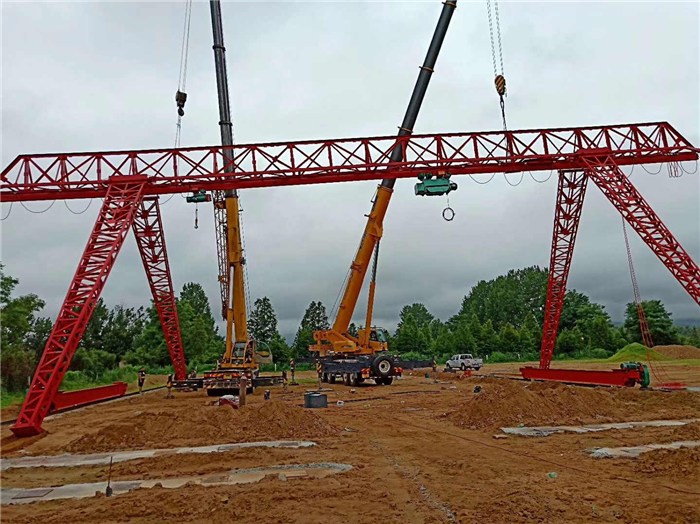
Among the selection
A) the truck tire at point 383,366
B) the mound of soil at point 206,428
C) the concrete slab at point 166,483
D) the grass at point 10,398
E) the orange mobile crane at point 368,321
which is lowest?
the concrete slab at point 166,483

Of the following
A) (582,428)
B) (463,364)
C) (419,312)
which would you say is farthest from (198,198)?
(419,312)

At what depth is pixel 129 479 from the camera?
1006cm

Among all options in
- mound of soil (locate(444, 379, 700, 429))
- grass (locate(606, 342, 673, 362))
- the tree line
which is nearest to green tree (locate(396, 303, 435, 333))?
the tree line

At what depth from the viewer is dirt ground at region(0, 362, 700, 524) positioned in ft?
25.7

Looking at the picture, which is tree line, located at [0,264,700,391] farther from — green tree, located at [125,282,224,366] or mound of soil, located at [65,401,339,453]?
mound of soil, located at [65,401,339,453]

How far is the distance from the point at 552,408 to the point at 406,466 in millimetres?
8244

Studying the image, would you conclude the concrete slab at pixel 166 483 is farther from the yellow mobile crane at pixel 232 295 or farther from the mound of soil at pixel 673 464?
the yellow mobile crane at pixel 232 295

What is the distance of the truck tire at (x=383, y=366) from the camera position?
30125mm

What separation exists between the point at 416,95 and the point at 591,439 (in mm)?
16469

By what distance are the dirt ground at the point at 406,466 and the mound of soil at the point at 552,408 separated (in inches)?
1.8

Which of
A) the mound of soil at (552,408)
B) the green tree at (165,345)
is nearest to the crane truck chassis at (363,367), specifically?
the mound of soil at (552,408)

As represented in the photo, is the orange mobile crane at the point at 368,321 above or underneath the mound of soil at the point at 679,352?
above

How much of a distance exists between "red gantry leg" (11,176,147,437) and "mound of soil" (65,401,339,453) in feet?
7.38

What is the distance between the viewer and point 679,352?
2559 inches
